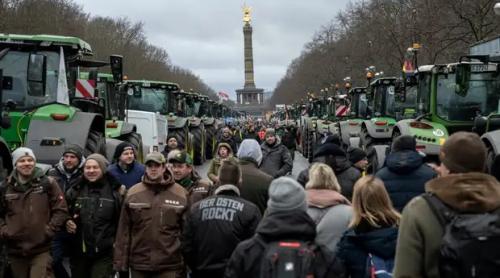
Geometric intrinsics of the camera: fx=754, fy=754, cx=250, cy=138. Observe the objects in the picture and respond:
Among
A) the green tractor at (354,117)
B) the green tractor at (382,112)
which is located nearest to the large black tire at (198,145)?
the green tractor at (354,117)

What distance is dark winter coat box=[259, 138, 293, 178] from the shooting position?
10914 mm

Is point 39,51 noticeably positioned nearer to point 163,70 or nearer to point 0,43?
point 0,43

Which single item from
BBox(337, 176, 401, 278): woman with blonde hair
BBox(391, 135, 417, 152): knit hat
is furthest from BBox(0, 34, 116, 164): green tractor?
BBox(337, 176, 401, 278): woman with blonde hair

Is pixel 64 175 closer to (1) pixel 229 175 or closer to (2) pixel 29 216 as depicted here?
(2) pixel 29 216

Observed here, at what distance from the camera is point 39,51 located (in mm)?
10836

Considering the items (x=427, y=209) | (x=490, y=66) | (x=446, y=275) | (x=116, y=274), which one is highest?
(x=490, y=66)

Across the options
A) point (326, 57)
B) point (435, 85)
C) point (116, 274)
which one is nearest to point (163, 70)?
point (326, 57)

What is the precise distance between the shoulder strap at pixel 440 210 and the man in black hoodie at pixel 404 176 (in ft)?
7.05

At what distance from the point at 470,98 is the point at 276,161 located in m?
4.50

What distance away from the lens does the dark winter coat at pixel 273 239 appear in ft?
12.9

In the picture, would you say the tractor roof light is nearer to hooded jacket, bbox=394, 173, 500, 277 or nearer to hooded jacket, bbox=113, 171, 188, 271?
hooded jacket, bbox=113, 171, 188, 271

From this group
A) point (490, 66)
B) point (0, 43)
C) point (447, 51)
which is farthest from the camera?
point (447, 51)

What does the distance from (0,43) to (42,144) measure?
1762 mm

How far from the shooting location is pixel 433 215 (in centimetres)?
363
